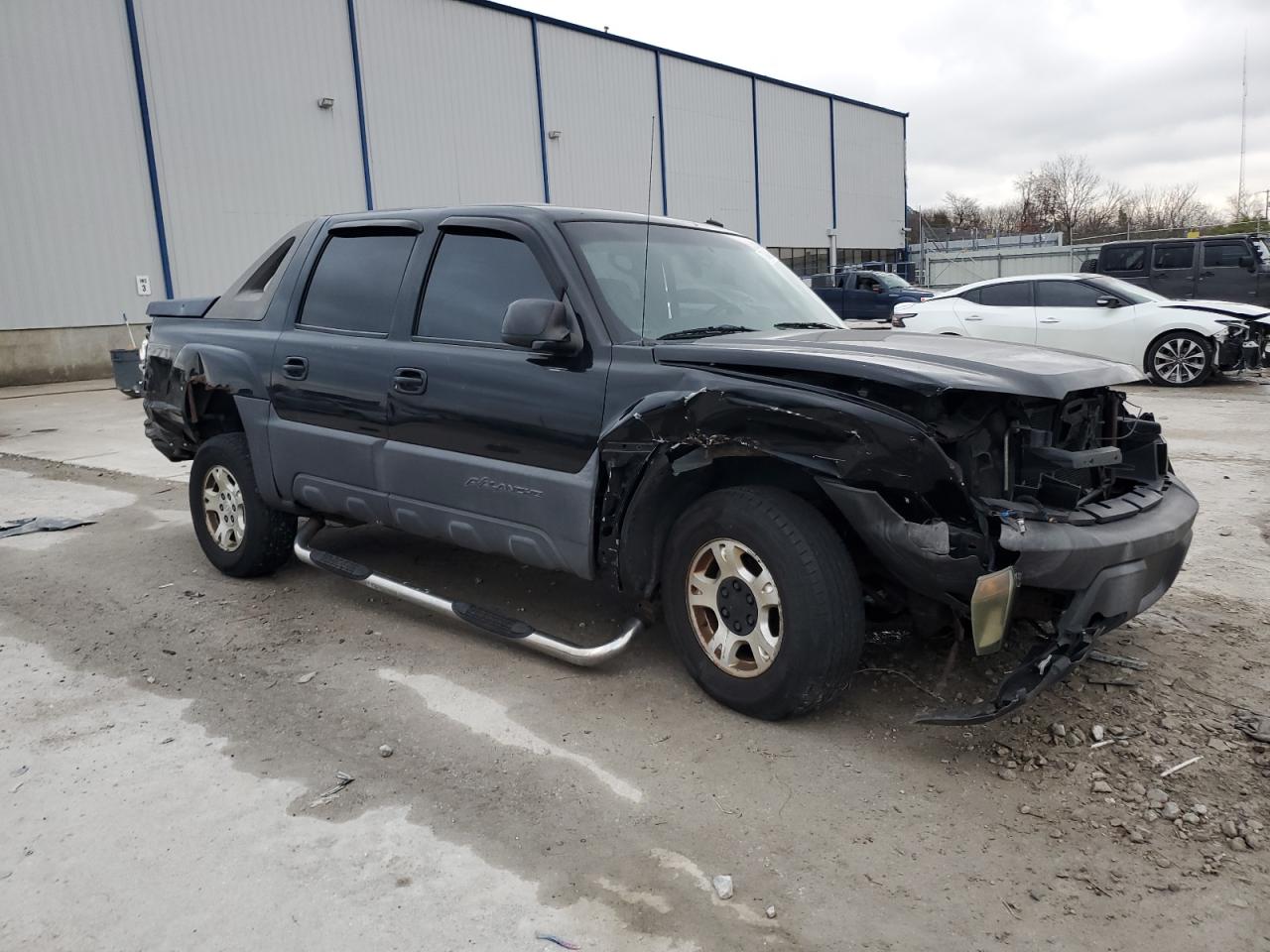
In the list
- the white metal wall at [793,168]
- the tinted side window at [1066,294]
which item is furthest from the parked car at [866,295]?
the white metal wall at [793,168]

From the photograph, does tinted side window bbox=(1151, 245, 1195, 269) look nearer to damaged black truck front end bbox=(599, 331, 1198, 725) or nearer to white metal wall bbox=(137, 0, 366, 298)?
damaged black truck front end bbox=(599, 331, 1198, 725)

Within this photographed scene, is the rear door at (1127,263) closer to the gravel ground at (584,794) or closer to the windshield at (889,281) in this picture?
the windshield at (889,281)

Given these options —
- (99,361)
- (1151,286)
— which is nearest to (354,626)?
(1151,286)

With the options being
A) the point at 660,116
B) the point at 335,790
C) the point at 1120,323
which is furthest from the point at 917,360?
the point at 660,116

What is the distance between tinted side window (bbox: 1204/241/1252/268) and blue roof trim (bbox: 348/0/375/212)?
17.0 metres

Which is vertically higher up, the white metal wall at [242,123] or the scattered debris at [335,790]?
the white metal wall at [242,123]

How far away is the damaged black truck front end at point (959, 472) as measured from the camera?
9.41ft

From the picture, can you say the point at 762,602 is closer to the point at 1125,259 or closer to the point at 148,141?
the point at 1125,259

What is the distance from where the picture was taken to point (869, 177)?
40.7 meters

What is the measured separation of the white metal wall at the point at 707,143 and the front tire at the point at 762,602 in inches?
1079

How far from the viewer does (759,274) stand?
4.45 meters

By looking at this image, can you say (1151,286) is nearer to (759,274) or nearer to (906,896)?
(759,274)

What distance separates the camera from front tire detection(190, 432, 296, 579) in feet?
16.4

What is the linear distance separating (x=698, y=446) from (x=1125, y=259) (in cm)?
1557
